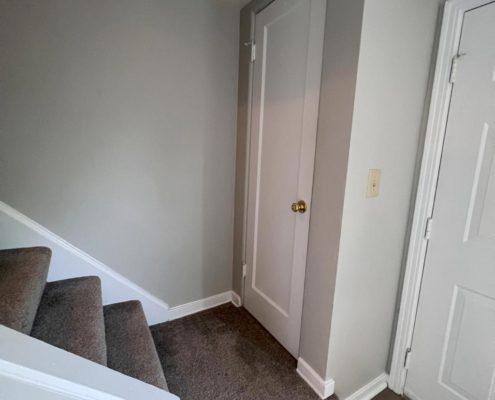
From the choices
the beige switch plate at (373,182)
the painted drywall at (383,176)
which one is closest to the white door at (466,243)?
the painted drywall at (383,176)

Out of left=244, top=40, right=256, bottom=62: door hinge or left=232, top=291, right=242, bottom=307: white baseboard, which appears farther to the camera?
left=232, top=291, right=242, bottom=307: white baseboard

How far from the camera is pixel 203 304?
1995mm

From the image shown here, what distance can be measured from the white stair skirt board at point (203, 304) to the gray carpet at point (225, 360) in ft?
0.15

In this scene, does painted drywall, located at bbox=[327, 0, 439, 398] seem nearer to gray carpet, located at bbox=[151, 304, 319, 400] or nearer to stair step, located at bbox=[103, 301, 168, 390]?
gray carpet, located at bbox=[151, 304, 319, 400]

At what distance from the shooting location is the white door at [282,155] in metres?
1.28

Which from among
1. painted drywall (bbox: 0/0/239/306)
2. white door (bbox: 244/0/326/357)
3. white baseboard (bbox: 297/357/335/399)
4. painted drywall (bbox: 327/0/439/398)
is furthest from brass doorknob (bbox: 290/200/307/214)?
white baseboard (bbox: 297/357/335/399)

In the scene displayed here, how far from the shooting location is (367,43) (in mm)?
1018

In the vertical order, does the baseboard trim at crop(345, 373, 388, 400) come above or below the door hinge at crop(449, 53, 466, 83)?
below

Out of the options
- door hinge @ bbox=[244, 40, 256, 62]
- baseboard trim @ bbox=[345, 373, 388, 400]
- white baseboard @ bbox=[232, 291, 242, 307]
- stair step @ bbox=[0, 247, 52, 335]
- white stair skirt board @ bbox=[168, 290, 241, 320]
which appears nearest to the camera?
stair step @ bbox=[0, 247, 52, 335]

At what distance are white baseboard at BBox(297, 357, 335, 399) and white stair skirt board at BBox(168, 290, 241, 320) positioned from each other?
2.34 ft

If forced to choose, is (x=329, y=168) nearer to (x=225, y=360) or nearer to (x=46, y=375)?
(x=46, y=375)

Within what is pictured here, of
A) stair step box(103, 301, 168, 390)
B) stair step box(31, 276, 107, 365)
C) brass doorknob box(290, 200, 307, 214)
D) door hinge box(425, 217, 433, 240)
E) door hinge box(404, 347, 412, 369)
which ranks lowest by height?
door hinge box(404, 347, 412, 369)

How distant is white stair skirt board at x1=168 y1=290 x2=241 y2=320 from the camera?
1886 millimetres

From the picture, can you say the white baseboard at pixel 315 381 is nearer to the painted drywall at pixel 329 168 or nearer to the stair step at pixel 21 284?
the painted drywall at pixel 329 168
